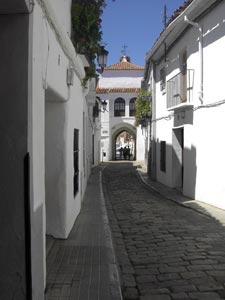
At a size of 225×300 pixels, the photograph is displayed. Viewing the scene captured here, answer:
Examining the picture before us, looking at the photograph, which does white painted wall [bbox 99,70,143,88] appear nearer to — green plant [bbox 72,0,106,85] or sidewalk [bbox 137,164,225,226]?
sidewalk [bbox 137,164,225,226]

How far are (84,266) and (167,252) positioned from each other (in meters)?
1.60

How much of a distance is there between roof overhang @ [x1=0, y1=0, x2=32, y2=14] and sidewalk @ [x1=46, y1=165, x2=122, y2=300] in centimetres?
285

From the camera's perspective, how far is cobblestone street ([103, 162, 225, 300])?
15.7ft

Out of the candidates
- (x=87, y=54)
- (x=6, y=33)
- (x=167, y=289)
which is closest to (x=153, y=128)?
(x=87, y=54)

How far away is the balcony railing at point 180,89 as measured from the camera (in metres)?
12.4

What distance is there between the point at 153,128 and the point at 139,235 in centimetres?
1136

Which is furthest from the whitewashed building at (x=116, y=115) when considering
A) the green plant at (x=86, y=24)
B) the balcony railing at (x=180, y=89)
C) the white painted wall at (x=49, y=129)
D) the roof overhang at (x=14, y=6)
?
the roof overhang at (x=14, y=6)

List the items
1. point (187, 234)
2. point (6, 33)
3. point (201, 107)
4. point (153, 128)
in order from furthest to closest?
point (153, 128) → point (201, 107) → point (187, 234) → point (6, 33)

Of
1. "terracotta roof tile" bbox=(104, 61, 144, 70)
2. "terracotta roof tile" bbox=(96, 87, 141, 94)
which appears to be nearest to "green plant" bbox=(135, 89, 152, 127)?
"terracotta roof tile" bbox=(96, 87, 141, 94)

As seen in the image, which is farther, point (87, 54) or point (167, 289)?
point (87, 54)

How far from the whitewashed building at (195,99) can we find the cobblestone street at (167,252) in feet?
4.24

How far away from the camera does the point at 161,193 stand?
45.2 feet

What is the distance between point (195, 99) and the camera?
12.0 meters

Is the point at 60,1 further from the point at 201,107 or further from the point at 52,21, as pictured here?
the point at 201,107
